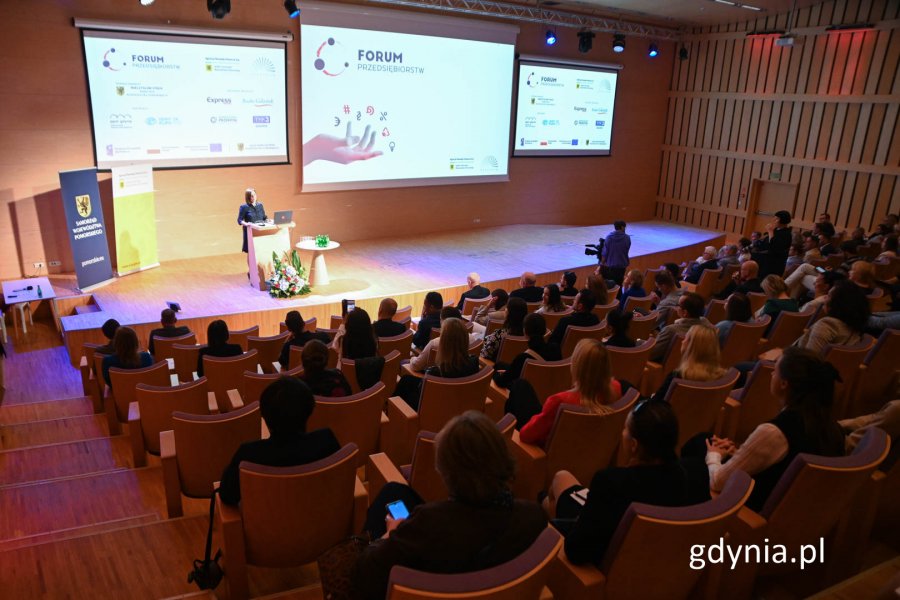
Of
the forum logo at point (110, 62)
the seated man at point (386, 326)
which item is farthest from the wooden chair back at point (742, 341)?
the forum logo at point (110, 62)

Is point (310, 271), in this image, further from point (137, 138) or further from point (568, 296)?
point (568, 296)

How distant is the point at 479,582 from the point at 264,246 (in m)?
7.48

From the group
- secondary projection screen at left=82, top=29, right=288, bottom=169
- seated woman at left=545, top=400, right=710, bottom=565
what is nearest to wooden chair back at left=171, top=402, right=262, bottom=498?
seated woman at left=545, top=400, right=710, bottom=565

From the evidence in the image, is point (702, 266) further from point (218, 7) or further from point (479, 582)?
point (479, 582)

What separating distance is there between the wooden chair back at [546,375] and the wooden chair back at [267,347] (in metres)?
2.39

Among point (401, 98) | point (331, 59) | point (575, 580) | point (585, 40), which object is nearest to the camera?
point (575, 580)

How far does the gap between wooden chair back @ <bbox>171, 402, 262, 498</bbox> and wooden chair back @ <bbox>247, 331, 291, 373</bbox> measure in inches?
89.1

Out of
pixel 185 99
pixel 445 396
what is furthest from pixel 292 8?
pixel 445 396

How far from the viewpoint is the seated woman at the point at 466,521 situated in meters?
1.70

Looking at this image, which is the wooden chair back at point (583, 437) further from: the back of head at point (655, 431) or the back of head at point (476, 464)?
the back of head at point (476, 464)

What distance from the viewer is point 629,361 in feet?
13.6

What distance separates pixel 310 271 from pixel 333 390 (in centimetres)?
567

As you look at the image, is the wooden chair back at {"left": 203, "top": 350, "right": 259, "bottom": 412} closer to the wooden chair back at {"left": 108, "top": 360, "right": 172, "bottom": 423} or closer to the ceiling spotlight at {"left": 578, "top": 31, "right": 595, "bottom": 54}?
the wooden chair back at {"left": 108, "top": 360, "right": 172, "bottom": 423}

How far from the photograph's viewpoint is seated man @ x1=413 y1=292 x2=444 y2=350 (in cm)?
537
